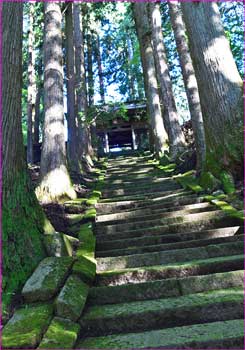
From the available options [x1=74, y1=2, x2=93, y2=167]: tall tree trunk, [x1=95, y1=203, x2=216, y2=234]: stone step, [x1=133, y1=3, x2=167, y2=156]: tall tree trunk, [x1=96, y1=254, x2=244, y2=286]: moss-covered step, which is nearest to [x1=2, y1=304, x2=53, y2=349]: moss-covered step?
[x1=96, y1=254, x2=244, y2=286]: moss-covered step

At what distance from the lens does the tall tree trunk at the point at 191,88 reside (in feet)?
25.8

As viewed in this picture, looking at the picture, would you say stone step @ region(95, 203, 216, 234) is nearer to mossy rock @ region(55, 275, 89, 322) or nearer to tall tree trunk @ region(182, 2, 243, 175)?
tall tree trunk @ region(182, 2, 243, 175)

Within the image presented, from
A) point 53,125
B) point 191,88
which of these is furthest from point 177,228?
point 191,88

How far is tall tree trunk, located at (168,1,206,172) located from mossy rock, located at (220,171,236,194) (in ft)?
5.05

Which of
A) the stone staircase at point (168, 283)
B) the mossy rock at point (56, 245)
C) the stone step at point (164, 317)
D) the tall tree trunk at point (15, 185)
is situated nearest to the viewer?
the stone staircase at point (168, 283)

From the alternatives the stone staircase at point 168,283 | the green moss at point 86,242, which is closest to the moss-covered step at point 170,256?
the stone staircase at point 168,283

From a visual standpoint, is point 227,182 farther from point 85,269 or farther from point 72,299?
point 72,299

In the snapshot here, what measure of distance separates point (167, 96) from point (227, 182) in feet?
24.1

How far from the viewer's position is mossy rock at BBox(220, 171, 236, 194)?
5898 millimetres

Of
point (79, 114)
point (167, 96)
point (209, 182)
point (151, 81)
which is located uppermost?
point (151, 81)

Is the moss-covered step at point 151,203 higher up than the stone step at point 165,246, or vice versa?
the moss-covered step at point 151,203

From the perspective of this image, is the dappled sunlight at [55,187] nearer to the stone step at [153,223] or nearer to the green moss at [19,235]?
the stone step at [153,223]

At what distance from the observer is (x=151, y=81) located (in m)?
14.2

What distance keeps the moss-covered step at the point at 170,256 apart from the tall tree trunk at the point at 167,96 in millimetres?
7407
